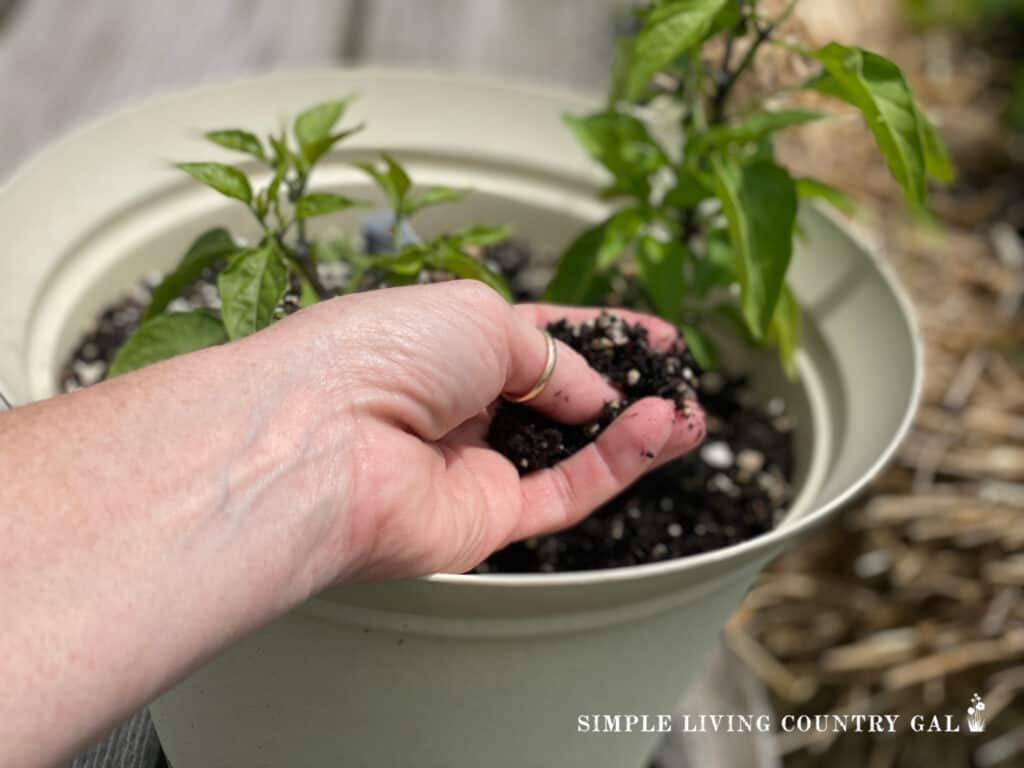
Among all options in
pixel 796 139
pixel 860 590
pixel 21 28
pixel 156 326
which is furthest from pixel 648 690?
pixel 21 28

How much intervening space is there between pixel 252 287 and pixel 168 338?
9 cm

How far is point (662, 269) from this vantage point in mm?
912

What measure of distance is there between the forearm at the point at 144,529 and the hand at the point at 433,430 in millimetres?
17

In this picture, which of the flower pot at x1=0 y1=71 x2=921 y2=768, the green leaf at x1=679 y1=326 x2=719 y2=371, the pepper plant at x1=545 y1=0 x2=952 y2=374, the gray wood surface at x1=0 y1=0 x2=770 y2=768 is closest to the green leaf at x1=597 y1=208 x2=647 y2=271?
the pepper plant at x1=545 y1=0 x2=952 y2=374

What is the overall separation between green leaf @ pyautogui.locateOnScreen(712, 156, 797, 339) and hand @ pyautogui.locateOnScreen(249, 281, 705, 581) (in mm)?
105

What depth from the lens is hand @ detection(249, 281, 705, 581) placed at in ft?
2.06

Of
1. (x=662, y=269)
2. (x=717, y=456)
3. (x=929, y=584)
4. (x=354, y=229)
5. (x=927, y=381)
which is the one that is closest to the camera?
(x=662, y=269)

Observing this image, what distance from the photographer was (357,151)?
108 centimetres

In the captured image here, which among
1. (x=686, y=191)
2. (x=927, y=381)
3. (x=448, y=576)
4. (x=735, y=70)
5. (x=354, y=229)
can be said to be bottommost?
(x=927, y=381)

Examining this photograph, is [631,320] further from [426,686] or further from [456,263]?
[426,686]

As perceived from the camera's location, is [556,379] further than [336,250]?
No

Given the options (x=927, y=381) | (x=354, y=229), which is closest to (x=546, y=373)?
(x=354, y=229)

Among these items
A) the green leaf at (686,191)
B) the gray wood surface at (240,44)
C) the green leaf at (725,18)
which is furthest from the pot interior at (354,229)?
the gray wood surface at (240,44)

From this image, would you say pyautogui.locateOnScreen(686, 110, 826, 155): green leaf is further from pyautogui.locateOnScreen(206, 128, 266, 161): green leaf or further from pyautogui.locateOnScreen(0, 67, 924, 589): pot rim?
pyautogui.locateOnScreen(206, 128, 266, 161): green leaf
